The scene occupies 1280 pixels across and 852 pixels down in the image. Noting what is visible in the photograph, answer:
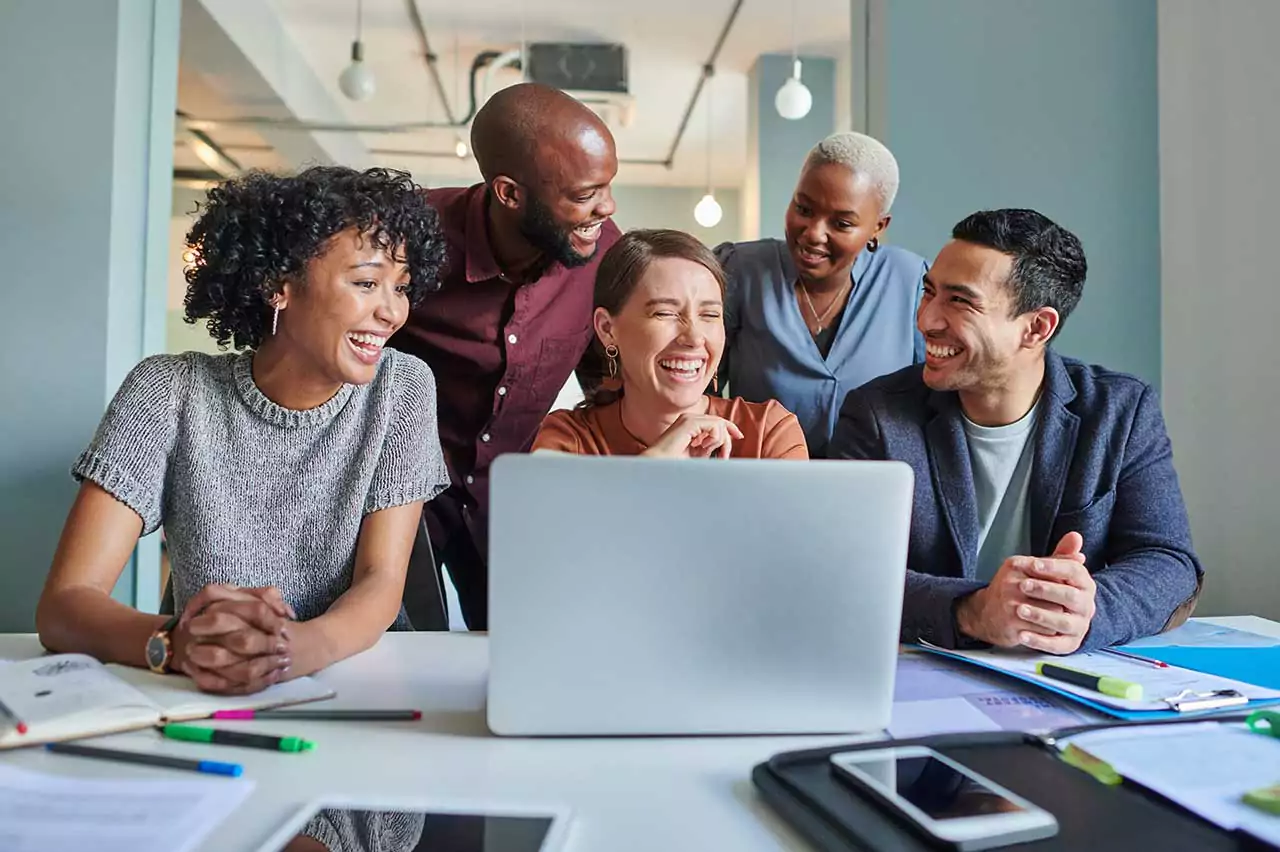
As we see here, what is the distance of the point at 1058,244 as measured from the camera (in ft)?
5.56

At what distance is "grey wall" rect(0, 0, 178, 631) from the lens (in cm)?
241

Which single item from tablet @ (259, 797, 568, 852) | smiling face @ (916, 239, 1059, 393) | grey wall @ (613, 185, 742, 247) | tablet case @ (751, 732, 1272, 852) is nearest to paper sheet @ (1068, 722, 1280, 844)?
tablet case @ (751, 732, 1272, 852)

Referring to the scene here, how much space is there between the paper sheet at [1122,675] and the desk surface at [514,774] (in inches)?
12.1

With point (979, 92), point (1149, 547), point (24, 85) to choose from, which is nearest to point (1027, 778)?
point (1149, 547)

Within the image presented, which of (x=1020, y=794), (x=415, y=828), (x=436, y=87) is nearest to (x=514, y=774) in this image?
(x=415, y=828)

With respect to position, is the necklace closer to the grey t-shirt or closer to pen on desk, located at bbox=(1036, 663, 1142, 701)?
the grey t-shirt

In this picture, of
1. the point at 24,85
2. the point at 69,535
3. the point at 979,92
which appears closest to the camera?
the point at 69,535

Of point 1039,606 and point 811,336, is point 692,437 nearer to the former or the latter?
point 1039,606

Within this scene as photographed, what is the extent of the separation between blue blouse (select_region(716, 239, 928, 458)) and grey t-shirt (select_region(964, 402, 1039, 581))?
439 millimetres

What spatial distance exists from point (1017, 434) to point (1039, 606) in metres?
0.52

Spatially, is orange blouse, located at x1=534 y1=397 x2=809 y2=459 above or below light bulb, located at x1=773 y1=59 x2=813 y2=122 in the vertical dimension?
below

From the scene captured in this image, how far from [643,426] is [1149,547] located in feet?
2.64

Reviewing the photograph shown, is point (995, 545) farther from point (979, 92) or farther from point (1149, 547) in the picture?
point (979, 92)

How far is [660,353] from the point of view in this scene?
1.55m
